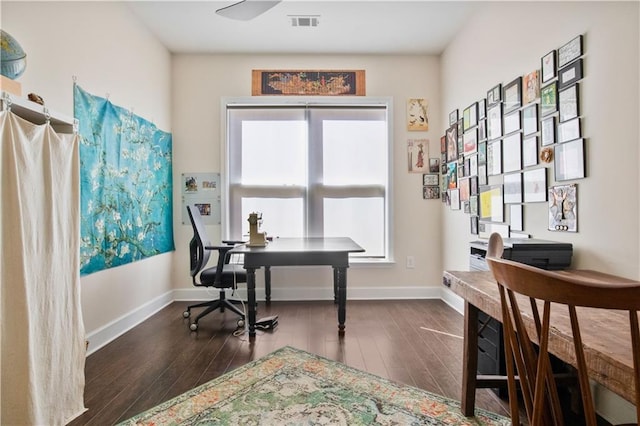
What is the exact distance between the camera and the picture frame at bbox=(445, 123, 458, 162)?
329cm

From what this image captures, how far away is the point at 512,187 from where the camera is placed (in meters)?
2.34

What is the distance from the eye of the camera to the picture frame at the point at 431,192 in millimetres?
3713

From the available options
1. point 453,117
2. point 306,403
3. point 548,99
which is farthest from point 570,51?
point 306,403

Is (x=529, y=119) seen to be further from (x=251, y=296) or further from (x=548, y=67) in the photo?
(x=251, y=296)

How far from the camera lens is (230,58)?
12.1 feet

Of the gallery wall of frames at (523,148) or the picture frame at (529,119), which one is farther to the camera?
the picture frame at (529,119)

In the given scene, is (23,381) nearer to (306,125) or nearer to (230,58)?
(306,125)

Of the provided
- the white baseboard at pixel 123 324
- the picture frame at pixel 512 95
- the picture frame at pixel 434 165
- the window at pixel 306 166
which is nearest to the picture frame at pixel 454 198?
the picture frame at pixel 434 165

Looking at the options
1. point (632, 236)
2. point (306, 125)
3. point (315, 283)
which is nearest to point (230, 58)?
point (306, 125)

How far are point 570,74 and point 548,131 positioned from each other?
0.33 meters

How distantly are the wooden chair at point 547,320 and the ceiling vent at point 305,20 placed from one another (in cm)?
299

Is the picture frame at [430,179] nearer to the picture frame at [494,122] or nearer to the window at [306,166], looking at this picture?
the window at [306,166]

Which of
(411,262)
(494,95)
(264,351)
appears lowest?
(264,351)

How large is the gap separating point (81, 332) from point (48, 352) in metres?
0.21
